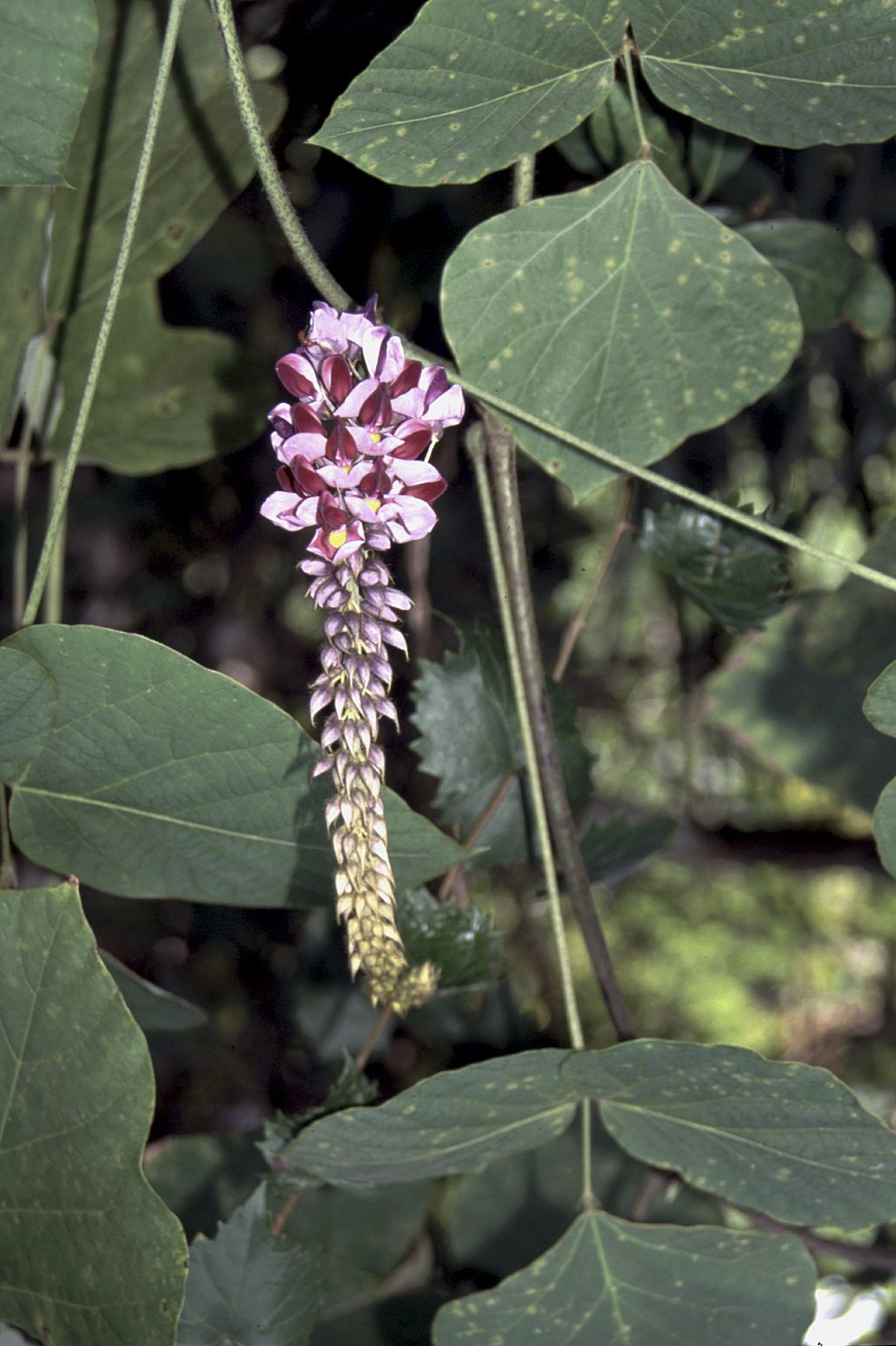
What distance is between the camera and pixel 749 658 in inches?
41.2

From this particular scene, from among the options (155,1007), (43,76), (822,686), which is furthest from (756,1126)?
(43,76)

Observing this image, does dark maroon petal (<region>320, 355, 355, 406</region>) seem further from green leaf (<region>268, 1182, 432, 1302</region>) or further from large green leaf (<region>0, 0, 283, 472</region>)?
green leaf (<region>268, 1182, 432, 1302</region>)

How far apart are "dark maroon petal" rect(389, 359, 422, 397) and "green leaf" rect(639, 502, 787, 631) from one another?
1.28 ft

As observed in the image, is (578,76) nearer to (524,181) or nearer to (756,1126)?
(524,181)

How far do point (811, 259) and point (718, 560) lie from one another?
29 centimetres

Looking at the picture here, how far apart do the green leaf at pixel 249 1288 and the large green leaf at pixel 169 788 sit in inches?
9.1

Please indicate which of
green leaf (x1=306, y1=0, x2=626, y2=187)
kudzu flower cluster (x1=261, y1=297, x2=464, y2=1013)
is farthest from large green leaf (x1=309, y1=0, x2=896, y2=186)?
kudzu flower cluster (x1=261, y1=297, x2=464, y2=1013)

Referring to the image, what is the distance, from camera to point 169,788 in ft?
1.89

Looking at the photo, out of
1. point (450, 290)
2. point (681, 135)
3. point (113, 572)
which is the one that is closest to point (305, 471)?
point (450, 290)

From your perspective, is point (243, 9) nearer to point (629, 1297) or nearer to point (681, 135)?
point (681, 135)

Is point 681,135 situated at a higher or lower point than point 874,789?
higher

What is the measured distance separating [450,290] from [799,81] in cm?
22

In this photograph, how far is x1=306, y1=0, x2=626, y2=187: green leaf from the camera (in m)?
0.49

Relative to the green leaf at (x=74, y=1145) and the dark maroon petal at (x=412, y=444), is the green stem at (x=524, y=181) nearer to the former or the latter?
the dark maroon petal at (x=412, y=444)
